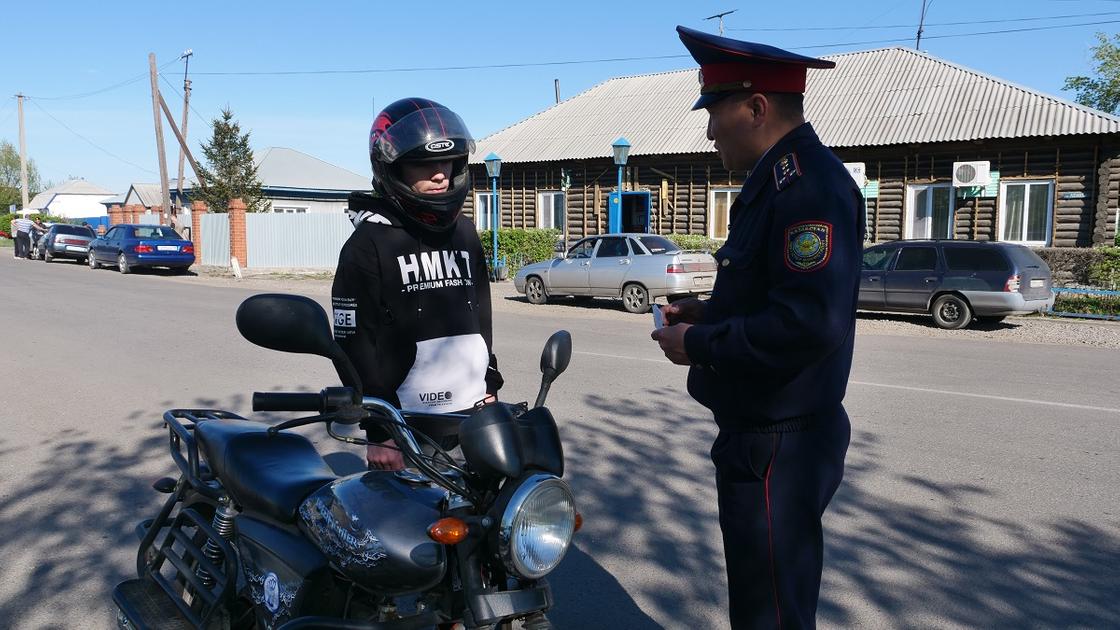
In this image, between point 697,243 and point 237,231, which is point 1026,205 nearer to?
point 697,243

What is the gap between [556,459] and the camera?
2076 millimetres

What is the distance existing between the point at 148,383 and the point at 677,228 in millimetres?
20260

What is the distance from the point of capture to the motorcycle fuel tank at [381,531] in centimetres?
200

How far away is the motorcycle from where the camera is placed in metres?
1.94

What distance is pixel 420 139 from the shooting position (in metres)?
2.86

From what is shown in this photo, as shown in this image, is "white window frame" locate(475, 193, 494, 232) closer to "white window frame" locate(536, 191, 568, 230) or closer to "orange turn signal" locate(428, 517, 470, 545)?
"white window frame" locate(536, 191, 568, 230)

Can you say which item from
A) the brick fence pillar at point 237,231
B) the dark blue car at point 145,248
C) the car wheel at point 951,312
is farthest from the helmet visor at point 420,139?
the brick fence pillar at point 237,231

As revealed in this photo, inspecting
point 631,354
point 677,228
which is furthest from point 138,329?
point 677,228

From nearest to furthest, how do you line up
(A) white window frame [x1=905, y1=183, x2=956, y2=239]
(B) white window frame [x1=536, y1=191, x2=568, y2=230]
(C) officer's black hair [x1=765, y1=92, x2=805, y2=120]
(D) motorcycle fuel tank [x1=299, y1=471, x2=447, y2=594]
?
(D) motorcycle fuel tank [x1=299, y1=471, x2=447, y2=594] → (C) officer's black hair [x1=765, y1=92, x2=805, y2=120] → (A) white window frame [x1=905, y1=183, x2=956, y2=239] → (B) white window frame [x1=536, y1=191, x2=568, y2=230]

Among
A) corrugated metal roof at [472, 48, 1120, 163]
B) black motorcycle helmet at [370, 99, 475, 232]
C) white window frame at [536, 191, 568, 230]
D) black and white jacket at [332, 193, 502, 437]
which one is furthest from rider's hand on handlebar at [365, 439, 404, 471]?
white window frame at [536, 191, 568, 230]

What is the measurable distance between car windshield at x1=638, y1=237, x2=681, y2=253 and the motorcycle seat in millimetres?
13567

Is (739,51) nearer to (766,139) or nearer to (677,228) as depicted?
(766,139)

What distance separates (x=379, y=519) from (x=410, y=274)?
3.57 feet

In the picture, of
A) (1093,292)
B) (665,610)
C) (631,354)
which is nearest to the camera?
(665,610)
